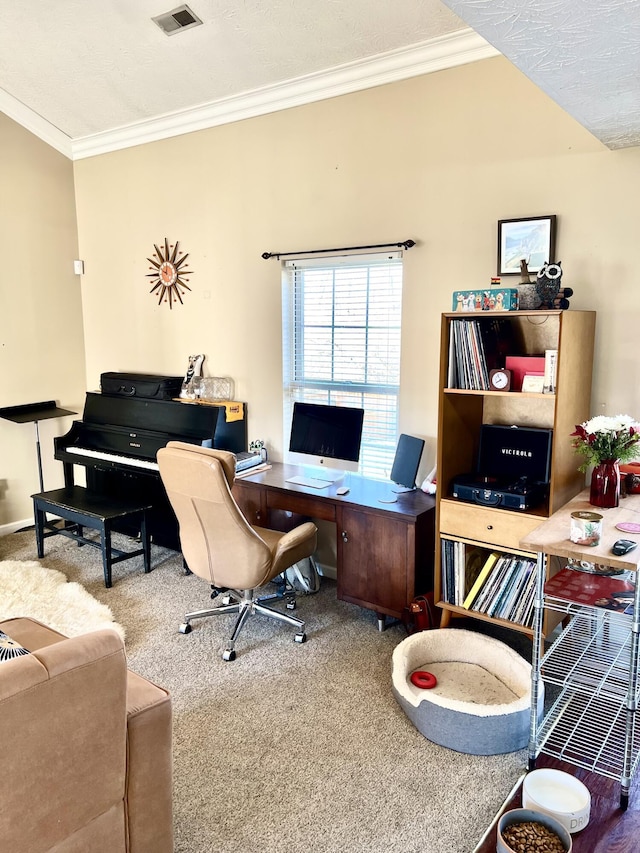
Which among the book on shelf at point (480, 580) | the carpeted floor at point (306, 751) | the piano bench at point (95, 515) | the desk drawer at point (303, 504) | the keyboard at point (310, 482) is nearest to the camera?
the carpeted floor at point (306, 751)

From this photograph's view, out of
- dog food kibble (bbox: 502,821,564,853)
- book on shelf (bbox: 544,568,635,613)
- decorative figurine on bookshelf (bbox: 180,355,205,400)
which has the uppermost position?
decorative figurine on bookshelf (bbox: 180,355,205,400)

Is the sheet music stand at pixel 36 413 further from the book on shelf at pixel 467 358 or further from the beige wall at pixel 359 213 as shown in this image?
the book on shelf at pixel 467 358

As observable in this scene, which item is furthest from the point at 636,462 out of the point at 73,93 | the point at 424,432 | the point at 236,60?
the point at 73,93

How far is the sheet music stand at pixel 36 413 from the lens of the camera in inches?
173

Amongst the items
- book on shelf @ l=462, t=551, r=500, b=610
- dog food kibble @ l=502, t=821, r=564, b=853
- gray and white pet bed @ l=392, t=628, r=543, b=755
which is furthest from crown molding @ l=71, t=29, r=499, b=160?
dog food kibble @ l=502, t=821, r=564, b=853

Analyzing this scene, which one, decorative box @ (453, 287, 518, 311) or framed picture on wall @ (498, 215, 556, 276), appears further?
framed picture on wall @ (498, 215, 556, 276)

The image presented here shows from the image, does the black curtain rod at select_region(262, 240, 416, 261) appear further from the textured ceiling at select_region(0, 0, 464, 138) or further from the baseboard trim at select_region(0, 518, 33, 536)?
the baseboard trim at select_region(0, 518, 33, 536)

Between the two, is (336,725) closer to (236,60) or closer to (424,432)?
(424,432)

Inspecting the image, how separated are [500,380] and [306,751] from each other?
1656 millimetres

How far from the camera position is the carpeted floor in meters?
1.91

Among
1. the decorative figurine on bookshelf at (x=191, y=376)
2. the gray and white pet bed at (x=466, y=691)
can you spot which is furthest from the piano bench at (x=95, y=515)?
the gray and white pet bed at (x=466, y=691)

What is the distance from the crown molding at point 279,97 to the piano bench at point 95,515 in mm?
2487

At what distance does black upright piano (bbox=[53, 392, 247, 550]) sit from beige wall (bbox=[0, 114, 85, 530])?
442mm

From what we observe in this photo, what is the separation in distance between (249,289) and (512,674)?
2.67m
